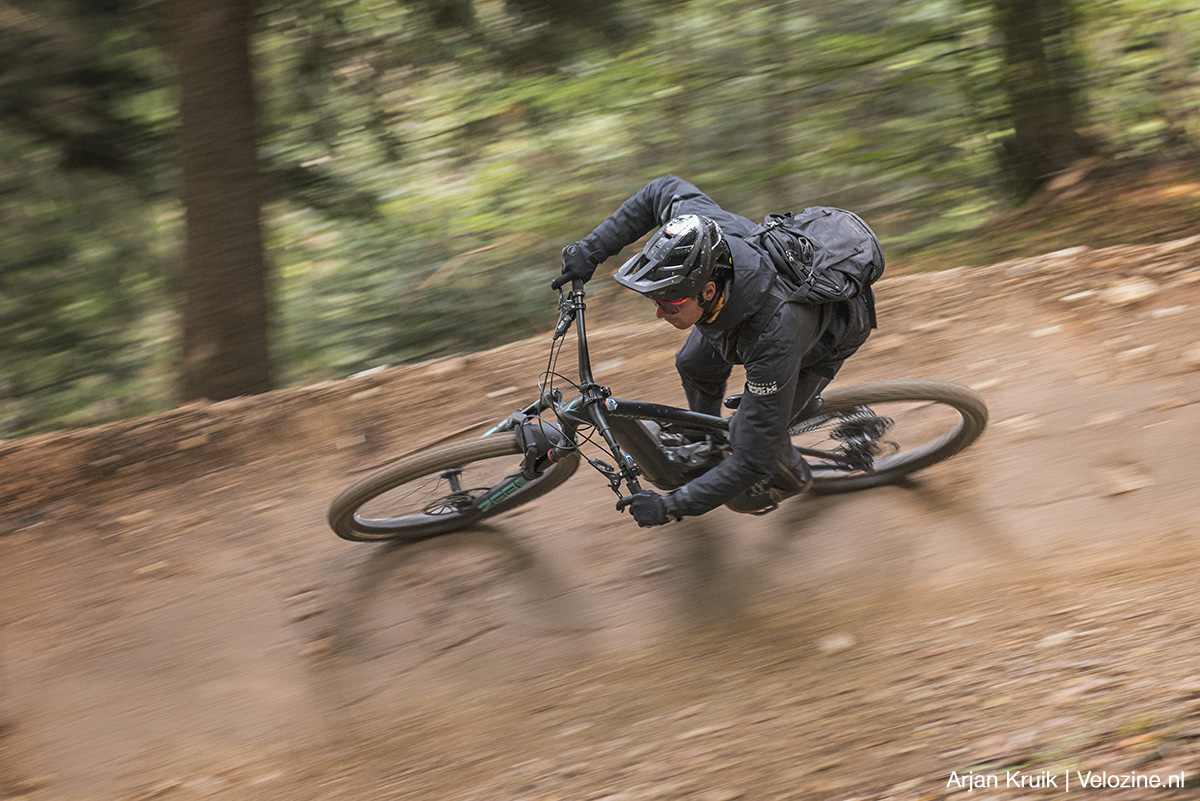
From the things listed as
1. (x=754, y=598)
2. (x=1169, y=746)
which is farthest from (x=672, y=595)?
(x=1169, y=746)

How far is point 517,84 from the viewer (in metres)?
7.54

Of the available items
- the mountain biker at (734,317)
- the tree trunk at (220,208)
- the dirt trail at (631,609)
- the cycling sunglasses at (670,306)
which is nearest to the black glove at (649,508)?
the mountain biker at (734,317)

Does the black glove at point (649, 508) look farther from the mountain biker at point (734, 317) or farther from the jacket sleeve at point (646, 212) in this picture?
the jacket sleeve at point (646, 212)

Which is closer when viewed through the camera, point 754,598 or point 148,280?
point 754,598

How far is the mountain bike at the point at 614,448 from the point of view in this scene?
3.94 metres

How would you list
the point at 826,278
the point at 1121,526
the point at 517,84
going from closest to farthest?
1. the point at 826,278
2. the point at 1121,526
3. the point at 517,84

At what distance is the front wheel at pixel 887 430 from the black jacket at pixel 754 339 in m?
0.53

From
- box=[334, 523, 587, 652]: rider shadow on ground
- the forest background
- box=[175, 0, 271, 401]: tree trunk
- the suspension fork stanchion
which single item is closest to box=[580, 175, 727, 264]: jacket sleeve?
the suspension fork stanchion

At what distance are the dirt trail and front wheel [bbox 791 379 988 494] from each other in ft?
0.57

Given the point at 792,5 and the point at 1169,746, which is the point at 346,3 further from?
the point at 1169,746

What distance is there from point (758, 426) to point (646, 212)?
4.09ft

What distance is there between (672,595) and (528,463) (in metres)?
1.18

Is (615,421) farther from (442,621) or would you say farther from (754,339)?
(442,621)

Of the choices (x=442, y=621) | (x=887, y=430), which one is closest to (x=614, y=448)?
(x=442, y=621)
